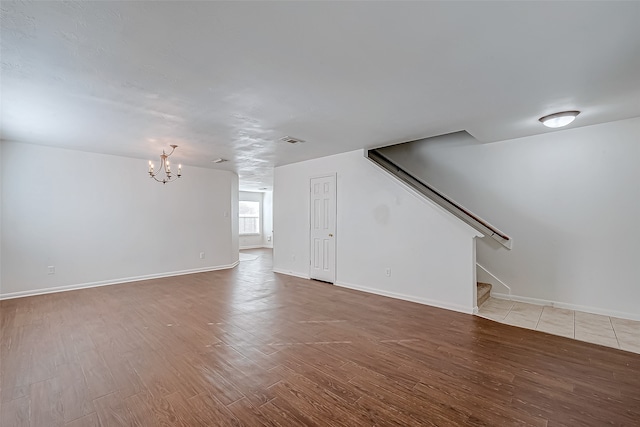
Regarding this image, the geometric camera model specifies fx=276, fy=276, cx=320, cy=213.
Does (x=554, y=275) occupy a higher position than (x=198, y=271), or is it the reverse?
(x=554, y=275)

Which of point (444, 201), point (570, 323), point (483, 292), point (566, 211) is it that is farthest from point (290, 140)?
point (570, 323)

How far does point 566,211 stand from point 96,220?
799 centimetres

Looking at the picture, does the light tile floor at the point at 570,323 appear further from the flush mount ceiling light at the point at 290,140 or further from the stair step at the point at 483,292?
the flush mount ceiling light at the point at 290,140

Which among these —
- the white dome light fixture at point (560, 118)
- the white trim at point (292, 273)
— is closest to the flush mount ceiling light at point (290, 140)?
the white trim at point (292, 273)

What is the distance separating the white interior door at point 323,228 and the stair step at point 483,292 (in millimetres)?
2500

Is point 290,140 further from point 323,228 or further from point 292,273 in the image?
point 292,273

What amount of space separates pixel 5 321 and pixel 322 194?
16.1 ft

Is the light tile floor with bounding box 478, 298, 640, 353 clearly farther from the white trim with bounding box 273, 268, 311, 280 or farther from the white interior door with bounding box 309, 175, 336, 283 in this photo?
the white trim with bounding box 273, 268, 311, 280

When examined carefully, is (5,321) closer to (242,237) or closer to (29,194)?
(29,194)

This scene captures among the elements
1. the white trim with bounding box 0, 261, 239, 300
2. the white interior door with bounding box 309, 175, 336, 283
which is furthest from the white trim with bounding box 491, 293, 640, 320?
the white trim with bounding box 0, 261, 239, 300

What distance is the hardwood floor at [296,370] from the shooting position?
6.13 ft

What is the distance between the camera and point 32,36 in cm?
182

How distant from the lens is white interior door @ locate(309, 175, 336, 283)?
18.1 ft

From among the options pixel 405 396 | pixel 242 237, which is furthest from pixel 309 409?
pixel 242 237
